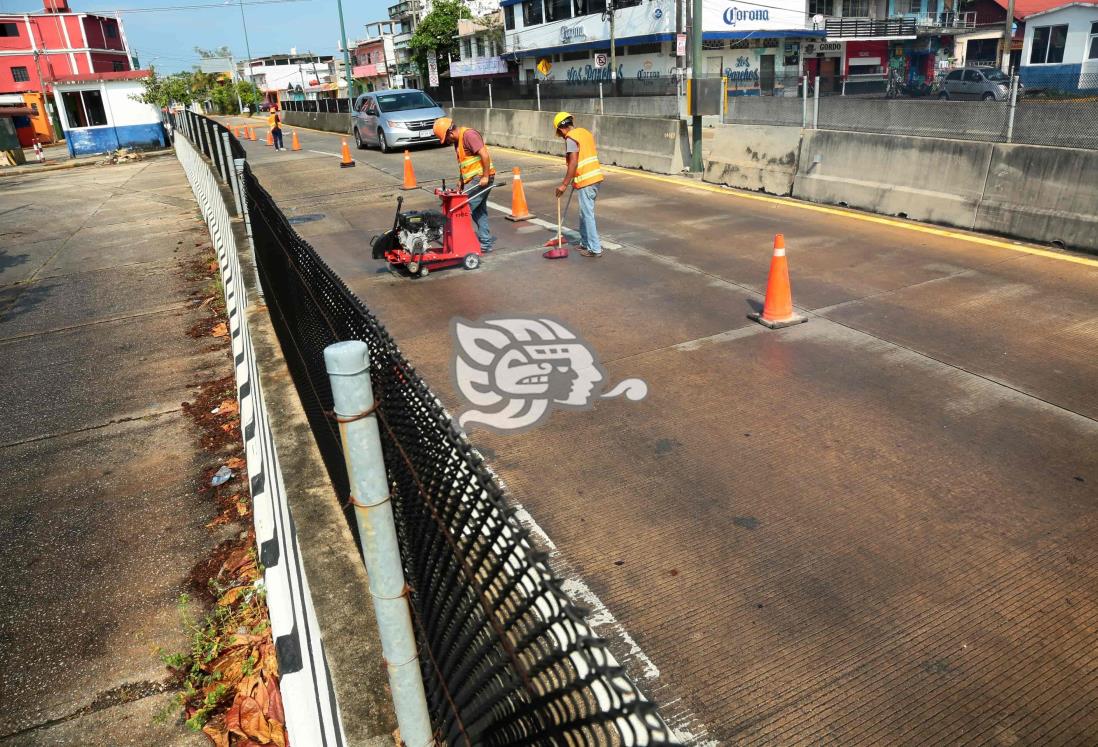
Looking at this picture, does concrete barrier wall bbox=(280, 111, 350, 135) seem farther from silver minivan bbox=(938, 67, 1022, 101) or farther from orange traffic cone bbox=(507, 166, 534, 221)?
orange traffic cone bbox=(507, 166, 534, 221)

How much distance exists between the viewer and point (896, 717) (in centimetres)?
314

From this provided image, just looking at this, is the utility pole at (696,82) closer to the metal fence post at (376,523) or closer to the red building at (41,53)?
the metal fence post at (376,523)

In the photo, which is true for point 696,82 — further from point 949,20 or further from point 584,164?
point 949,20

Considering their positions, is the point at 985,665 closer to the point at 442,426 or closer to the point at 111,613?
the point at 442,426

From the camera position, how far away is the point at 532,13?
5888 centimetres

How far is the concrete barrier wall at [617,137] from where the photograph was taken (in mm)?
17203

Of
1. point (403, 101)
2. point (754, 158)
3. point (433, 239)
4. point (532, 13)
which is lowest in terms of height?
point (433, 239)

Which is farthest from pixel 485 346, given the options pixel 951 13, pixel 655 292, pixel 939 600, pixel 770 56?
pixel 951 13

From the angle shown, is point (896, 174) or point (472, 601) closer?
point (472, 601)

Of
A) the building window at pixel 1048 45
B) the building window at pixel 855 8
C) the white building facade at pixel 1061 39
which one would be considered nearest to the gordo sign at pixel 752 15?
the building window at pixel 855 8

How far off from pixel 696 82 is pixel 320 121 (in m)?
32.2

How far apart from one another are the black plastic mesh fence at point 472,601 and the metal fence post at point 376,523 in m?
0.11

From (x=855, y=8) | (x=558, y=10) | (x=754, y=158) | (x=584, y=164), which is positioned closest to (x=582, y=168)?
(x=584, y=164)

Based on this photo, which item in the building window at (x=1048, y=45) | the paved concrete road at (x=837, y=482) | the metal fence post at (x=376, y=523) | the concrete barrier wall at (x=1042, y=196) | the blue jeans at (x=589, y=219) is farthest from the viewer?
the building window at (x=1048, y=45)
